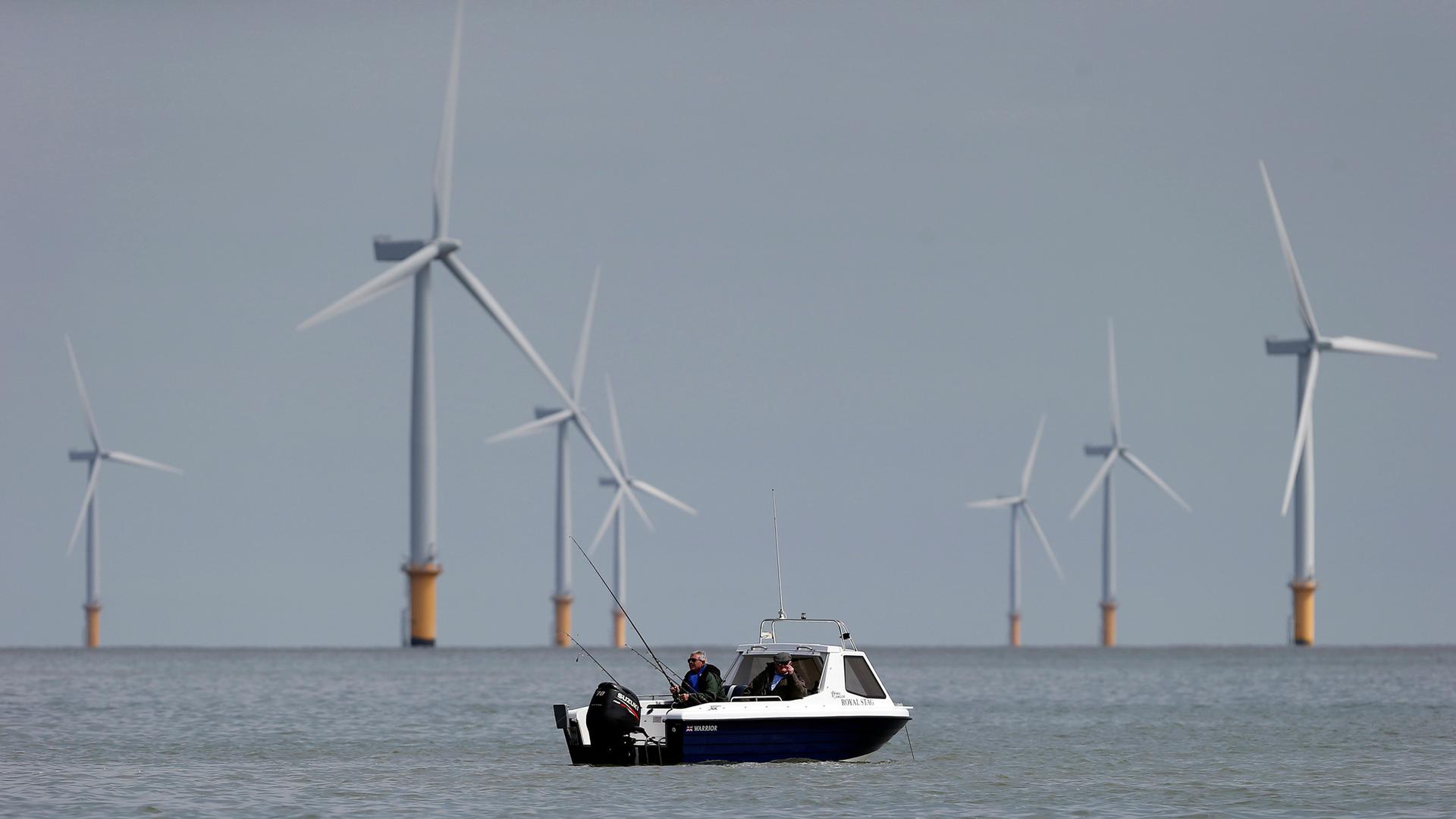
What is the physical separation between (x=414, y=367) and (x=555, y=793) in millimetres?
99600

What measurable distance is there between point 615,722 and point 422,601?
108 m

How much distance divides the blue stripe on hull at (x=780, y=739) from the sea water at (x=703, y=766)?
1.97 ft

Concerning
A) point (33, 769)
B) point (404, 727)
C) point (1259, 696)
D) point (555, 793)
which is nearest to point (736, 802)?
point (555, 793)

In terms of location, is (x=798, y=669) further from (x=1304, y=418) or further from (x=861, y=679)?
(x=1304, y=418)

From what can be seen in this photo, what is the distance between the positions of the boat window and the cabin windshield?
0.28 m

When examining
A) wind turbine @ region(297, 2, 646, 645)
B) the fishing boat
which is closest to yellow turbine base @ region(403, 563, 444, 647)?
wind turbine @ region(297, 2, 646, 645)

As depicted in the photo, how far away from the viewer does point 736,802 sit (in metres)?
47.4

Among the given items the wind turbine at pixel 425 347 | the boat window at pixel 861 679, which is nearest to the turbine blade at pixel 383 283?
the wind turbine at pixel 425 347

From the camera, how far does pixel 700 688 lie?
51.9 metres

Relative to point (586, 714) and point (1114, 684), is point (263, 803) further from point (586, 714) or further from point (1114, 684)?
point (1114, 684)

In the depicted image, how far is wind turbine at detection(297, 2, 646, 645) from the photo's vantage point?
443 ft

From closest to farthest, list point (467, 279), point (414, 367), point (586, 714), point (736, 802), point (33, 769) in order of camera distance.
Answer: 1. point (736, 802)
2. point (586, 714)
3. point (33, 769)
4. point (467, 279)
5. point (414, 367)

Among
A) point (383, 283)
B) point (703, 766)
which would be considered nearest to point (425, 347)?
point (383, 283)

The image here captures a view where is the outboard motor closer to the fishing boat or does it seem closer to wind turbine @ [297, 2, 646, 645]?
the fishing boat
